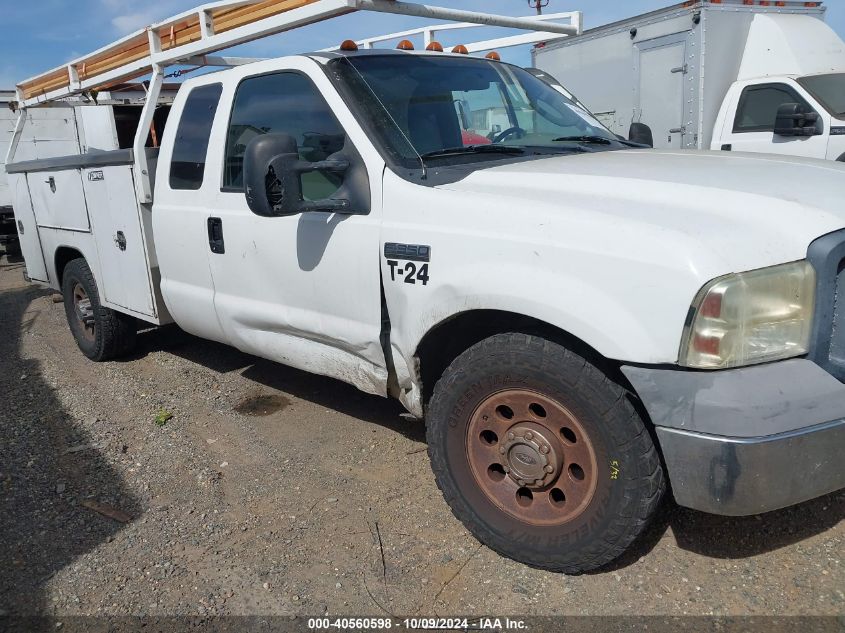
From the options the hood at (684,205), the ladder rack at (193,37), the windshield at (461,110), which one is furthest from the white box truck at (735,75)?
the hood at (684,205)

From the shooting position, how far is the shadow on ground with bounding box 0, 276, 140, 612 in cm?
288

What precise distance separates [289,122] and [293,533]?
76.3 inches

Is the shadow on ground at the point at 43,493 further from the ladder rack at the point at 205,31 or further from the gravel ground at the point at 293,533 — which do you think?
the ladder rack at the point at 205,31

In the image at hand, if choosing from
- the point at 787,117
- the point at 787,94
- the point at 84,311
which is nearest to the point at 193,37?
the point at 84,311

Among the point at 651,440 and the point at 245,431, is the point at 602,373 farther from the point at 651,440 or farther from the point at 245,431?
the point at 245,431

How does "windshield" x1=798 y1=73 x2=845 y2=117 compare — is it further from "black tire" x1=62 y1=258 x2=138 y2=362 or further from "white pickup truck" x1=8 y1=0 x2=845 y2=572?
"black tire" x1=62 y1=258 x2=138 y2=362

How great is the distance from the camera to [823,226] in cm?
223

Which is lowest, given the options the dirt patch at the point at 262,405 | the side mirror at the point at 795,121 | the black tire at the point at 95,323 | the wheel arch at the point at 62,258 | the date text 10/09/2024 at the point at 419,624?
the dirt patch at the point at 262,405

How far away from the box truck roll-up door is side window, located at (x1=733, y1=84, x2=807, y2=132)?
70 cm

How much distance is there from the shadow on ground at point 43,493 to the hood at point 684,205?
2.23 meters

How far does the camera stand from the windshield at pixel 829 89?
299 inches

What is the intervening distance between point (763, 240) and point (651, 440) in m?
0.72

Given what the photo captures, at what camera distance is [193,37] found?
4.02 m

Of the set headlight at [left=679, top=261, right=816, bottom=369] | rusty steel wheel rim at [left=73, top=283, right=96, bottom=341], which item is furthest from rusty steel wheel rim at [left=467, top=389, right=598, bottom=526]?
rusty steel wheel rim at [left=73, top=283, right=96, bottom=341]
